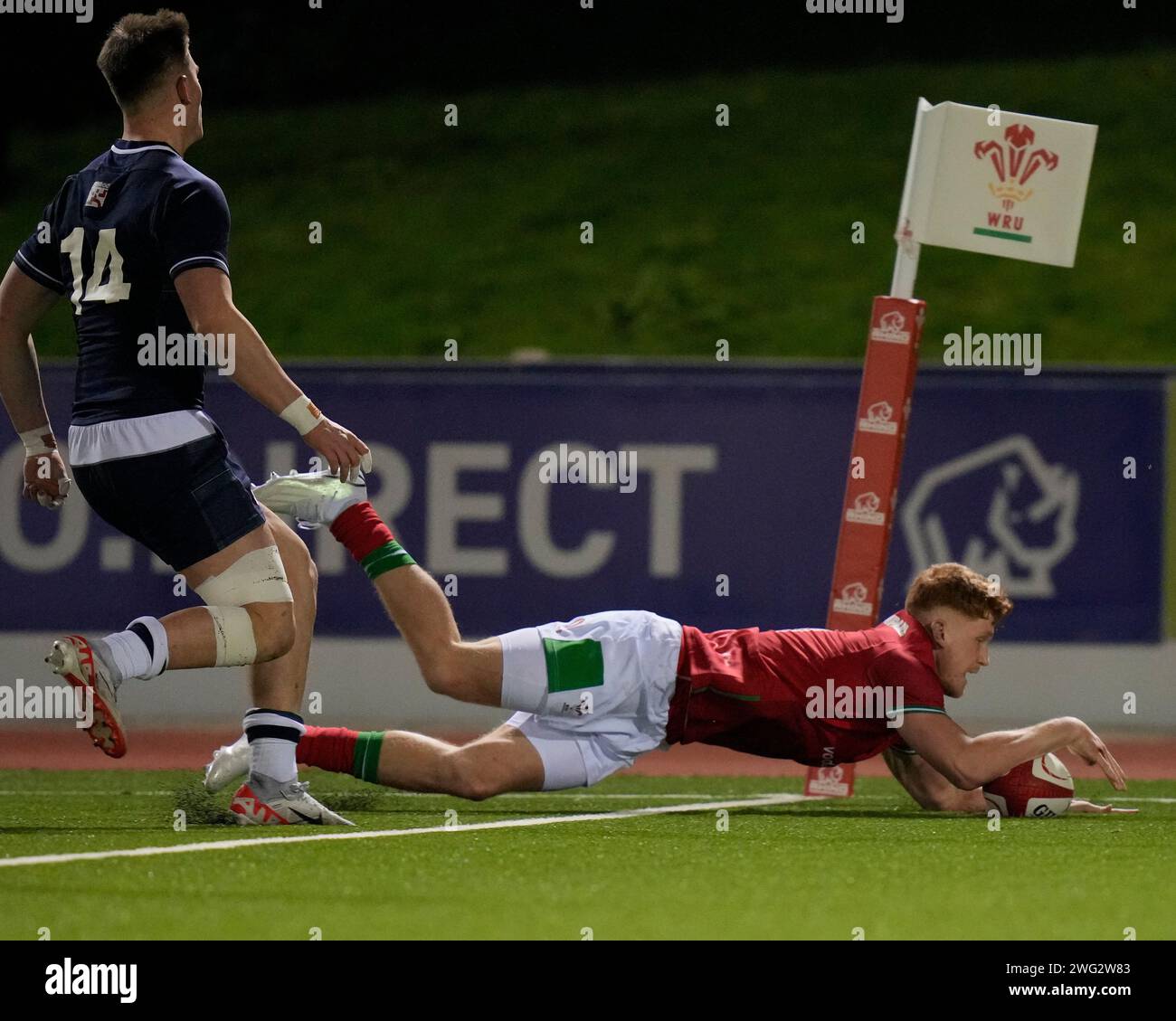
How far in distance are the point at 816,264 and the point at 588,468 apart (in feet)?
27.4

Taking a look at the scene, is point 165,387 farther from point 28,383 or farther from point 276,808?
point 276,808

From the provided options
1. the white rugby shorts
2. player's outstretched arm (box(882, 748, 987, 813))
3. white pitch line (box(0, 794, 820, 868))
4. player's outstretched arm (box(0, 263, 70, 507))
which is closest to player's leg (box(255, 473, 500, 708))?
the white rugby shorts

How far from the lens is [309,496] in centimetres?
626

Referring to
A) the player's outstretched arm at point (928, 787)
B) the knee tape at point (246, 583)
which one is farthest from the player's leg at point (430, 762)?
the player's outstretched arm at point (928, 787)

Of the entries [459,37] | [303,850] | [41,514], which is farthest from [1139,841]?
[459,37]

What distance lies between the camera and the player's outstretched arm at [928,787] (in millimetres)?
6871

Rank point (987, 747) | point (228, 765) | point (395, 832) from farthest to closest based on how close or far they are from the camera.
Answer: point (228, 765)
point (987, 747)
point (395, 832)

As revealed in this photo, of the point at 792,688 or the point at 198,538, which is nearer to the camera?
the point at 198,538

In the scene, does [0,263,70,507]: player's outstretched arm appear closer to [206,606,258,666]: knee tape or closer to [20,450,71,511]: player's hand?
[20,450,71,511]: player's hand

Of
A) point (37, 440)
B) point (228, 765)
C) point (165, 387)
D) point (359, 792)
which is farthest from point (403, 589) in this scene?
point (359, 792)

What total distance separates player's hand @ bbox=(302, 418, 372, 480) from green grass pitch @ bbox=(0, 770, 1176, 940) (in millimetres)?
1066

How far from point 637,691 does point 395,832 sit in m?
0.86

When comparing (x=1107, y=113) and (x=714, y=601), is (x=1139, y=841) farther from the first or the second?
(x=1107, y=113)

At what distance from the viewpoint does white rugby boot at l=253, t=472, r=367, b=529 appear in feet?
20.5
